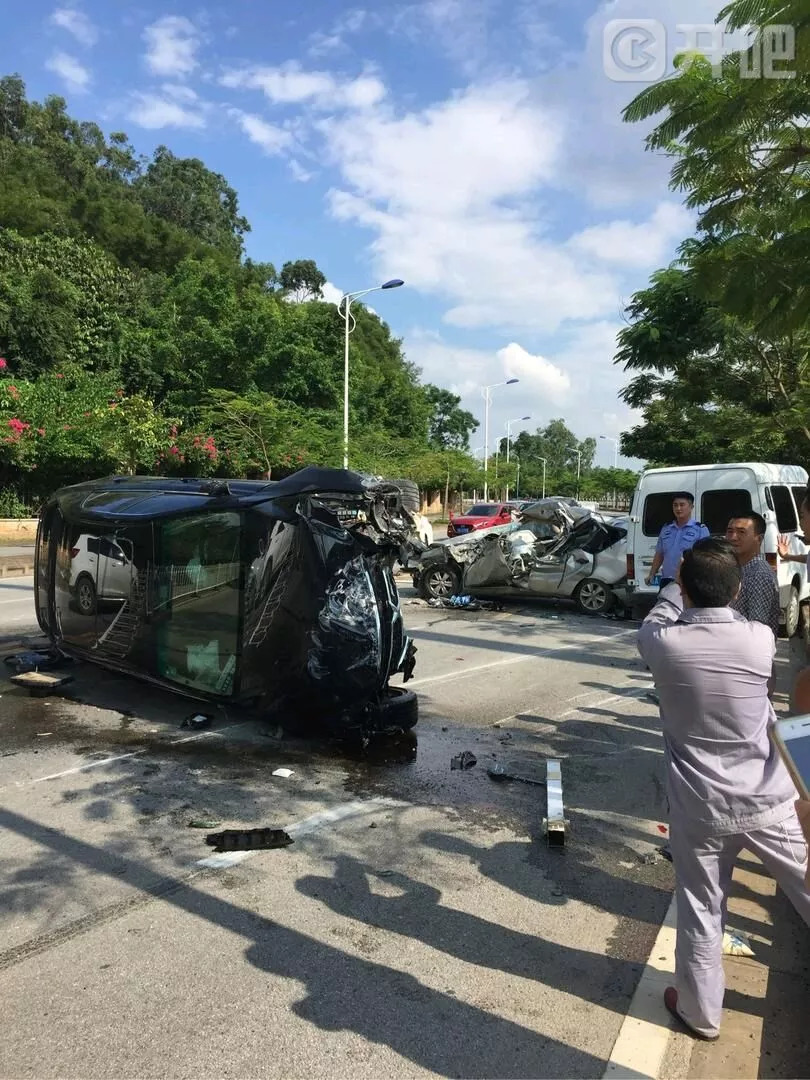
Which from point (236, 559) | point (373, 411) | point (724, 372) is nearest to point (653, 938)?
point (236, 559)

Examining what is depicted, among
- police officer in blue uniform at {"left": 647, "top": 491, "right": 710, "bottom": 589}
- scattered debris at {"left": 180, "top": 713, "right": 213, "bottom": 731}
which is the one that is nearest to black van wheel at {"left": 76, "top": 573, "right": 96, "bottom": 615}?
scattered debris at {"left": 180, "top": 713, "right": 213, "bottom": 731}

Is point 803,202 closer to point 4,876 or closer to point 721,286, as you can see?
point 721,286

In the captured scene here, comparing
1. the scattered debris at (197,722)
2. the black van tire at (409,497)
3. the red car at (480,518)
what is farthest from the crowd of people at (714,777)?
the red car at (480,518)

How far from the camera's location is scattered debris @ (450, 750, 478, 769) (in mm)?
5422

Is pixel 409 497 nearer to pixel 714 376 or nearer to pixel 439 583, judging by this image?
pixel 439 583

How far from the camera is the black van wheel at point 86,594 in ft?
22.9

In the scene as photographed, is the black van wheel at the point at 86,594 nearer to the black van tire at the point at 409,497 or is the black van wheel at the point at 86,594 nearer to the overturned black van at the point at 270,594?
the overturned black van at the point at 270,594

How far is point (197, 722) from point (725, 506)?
7264 millimetres

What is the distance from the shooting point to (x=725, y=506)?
32.9 feet

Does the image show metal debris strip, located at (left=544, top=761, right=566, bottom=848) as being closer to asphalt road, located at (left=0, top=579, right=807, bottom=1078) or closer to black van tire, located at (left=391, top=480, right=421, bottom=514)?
asphalt road, located at (left=0, top=579, right=807, bottom=1078)

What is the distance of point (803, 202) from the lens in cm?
477

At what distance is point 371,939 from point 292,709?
2.52m

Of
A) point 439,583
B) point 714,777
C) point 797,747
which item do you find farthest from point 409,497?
point 439,583

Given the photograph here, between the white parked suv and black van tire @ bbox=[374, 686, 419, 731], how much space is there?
239cm
